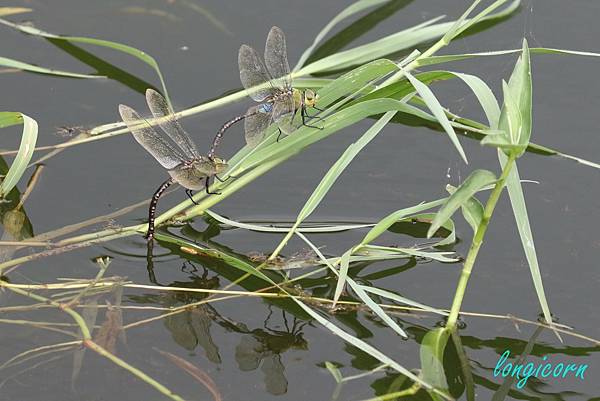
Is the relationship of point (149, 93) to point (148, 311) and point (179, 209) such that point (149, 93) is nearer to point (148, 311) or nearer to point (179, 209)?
point (179, 209)

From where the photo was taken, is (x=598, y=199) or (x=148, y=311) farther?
(x=598, y=199)

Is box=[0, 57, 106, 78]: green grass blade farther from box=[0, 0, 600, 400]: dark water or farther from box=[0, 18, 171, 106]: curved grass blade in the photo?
box=[0, 18, 171, 106]: curved grass blade

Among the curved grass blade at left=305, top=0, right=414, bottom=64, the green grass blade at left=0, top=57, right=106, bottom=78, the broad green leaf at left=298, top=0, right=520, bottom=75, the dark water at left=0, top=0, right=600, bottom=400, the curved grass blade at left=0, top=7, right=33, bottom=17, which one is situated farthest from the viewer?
the curved grass blade at left=0, top=7, right=33, bottom=17

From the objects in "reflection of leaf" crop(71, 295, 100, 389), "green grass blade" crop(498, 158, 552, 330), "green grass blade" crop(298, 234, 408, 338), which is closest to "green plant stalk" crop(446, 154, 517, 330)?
"green grass blade" crop(498, 158, 552, 330)

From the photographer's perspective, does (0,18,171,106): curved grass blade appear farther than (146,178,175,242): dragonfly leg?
Yes

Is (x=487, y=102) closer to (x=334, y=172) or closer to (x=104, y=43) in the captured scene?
(x=334, y=172)

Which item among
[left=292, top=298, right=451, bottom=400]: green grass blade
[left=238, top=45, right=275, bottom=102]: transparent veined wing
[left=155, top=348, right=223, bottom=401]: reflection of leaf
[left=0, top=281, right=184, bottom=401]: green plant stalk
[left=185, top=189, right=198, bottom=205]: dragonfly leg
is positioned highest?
[left=238, top=45, right=275, bottom=102]: transparent veined wing

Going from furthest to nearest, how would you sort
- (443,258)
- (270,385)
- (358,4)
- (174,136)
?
(358,4), (174,136), (443,258), (270,385)

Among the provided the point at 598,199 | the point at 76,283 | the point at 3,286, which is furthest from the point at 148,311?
the point at 598,199
